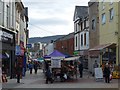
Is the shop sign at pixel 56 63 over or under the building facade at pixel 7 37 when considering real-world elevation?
under

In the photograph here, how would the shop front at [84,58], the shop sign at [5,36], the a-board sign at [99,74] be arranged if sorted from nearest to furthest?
the a-board sign at [99,74] < the shop sign at [5,36] < the shop front at [84,58]

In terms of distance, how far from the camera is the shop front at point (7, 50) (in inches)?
1224

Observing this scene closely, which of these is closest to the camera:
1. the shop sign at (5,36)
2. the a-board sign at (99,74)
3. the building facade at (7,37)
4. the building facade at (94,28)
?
the a-board sign at (99,74)

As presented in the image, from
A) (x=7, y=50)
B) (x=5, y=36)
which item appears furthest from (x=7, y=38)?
(x=7, y=50)

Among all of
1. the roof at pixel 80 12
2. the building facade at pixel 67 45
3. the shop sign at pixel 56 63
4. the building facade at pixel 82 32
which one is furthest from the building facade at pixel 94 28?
the building facade at pixel 67 45

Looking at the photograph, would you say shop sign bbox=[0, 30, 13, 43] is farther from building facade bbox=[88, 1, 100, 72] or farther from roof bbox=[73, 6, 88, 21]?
roof bbox=[73, 6, 88, 21]

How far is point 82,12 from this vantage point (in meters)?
71.6

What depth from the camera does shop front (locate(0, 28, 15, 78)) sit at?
102ft

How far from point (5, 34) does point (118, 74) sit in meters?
10.9

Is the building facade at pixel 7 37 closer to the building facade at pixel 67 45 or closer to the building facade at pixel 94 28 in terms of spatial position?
the building facade at pixel 94 28

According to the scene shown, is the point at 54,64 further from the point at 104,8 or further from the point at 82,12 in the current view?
the point at 82,12

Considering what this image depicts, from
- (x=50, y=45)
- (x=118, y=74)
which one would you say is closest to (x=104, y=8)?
(x=118, y=74)

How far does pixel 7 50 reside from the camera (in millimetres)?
33188

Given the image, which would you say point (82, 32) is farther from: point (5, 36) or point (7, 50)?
point (5, 36)
